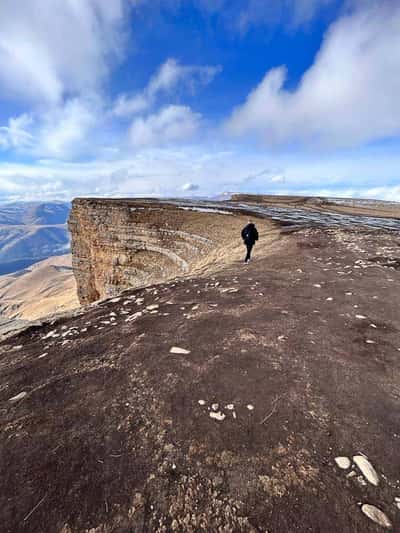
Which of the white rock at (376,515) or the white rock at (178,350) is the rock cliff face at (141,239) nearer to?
the white rock at (178,350)

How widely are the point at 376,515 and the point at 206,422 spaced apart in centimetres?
203

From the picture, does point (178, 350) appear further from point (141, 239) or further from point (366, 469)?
point (141, 239)

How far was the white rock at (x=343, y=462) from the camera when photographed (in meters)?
3.14

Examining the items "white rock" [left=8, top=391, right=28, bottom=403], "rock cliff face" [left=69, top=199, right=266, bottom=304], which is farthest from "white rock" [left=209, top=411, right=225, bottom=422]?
"rock cliff face" [left=69, top=199, right=266, bottom=304]

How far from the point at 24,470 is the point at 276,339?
4.84 meters

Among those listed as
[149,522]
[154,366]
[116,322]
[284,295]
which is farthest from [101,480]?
[284,295]

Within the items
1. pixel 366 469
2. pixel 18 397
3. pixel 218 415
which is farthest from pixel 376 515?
pixel 18 397

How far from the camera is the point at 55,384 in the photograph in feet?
16.3

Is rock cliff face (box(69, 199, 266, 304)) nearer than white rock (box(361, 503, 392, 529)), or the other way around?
white rock (box(361, 503, 392, 529))

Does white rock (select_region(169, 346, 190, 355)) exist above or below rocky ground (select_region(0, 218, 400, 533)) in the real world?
below

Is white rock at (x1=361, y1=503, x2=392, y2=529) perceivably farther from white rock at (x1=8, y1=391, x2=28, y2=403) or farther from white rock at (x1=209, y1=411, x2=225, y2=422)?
white rock at (x1=8, y1=391, x2=28, y2=403)

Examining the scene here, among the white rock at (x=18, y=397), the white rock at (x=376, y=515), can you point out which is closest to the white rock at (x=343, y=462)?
the white rock at (x=376, y=515)

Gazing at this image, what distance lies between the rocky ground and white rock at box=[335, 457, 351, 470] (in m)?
0.02

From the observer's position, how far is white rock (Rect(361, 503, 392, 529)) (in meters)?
2.57
